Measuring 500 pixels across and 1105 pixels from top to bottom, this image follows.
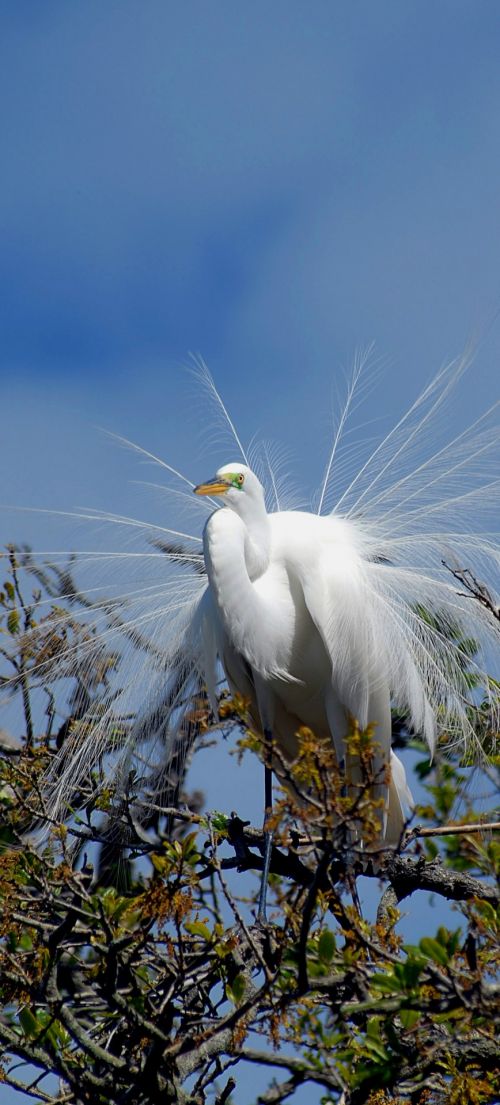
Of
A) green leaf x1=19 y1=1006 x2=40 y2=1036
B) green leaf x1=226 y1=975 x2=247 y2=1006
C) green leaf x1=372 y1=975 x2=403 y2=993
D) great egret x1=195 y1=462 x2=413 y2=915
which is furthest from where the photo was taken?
great egret x1=195 y1=462 x2=413 y2=915

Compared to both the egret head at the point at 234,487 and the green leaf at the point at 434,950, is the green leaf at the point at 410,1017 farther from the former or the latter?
the egret head at the point at 234,487

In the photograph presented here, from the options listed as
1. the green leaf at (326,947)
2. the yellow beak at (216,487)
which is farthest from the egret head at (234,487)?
the green leaf at (326,947)

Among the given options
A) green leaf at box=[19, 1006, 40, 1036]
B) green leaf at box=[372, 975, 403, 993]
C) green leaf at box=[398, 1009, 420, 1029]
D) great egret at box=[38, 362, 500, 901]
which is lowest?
green leaf at box=[398, 1009, 420, 1029]

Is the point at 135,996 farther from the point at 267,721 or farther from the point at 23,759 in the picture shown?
the point at 267,721

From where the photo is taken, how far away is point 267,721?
514cm

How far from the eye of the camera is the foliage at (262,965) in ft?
8.59

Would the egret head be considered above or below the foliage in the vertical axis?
above

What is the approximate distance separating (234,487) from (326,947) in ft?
7.85

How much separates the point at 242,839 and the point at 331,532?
1.45 meters

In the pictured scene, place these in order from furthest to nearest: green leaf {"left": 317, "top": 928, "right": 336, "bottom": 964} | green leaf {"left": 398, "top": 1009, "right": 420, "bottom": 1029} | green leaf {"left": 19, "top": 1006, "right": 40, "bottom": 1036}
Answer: green leaf {"left": 19, "top": 1006, "right": 40, "bottom": 1036}, green leaf {"left": 317, "top": 928, "right": 336, "bottom": 964}, green leaf {"left": 398, "top": 1009, "right": 420, "bottom": 1029}

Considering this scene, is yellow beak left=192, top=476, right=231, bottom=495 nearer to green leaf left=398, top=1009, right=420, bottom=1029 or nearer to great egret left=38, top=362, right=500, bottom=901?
great egret left=38, top=362, right=500, bottom=901

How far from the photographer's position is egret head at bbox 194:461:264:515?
4895 mm

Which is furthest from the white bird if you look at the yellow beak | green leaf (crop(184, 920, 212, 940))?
green leaf (crop(184, 920, 212, 940))

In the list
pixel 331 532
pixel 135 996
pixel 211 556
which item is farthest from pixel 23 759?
pixel 331 532
